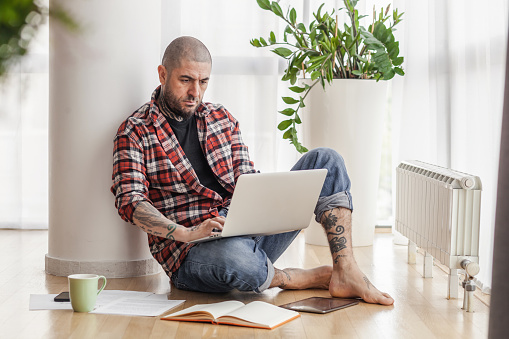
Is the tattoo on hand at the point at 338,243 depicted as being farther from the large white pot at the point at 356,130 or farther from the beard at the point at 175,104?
the large white pot at the point at 356,130

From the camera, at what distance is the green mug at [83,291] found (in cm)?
182

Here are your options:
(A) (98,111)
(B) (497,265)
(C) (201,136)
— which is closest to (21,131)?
(A) (98,111)

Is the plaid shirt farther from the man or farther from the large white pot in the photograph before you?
the large white pot

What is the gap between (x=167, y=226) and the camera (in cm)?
193

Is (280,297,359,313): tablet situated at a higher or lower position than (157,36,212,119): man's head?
lower

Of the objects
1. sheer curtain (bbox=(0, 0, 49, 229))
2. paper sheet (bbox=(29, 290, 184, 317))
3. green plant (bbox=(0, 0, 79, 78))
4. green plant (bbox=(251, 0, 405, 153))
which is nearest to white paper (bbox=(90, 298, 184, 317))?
paper sheet (bbox=(29, 290, 184, 317))

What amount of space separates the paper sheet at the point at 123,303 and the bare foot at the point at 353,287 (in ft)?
1.70

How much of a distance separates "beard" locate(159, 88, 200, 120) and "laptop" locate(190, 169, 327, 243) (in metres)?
0.49

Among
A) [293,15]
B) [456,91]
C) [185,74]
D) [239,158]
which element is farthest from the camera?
[293,15]

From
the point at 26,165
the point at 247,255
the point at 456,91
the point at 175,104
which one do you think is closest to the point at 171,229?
the point at 247,255

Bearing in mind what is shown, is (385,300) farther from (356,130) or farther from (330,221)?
(356,130)

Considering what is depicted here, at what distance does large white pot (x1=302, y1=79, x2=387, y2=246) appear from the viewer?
10.2 ft

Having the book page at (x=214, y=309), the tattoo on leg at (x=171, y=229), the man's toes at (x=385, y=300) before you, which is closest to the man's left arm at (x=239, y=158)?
the tattoo on leg at (x=171, y=229)

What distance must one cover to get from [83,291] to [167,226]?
0.31 meters
